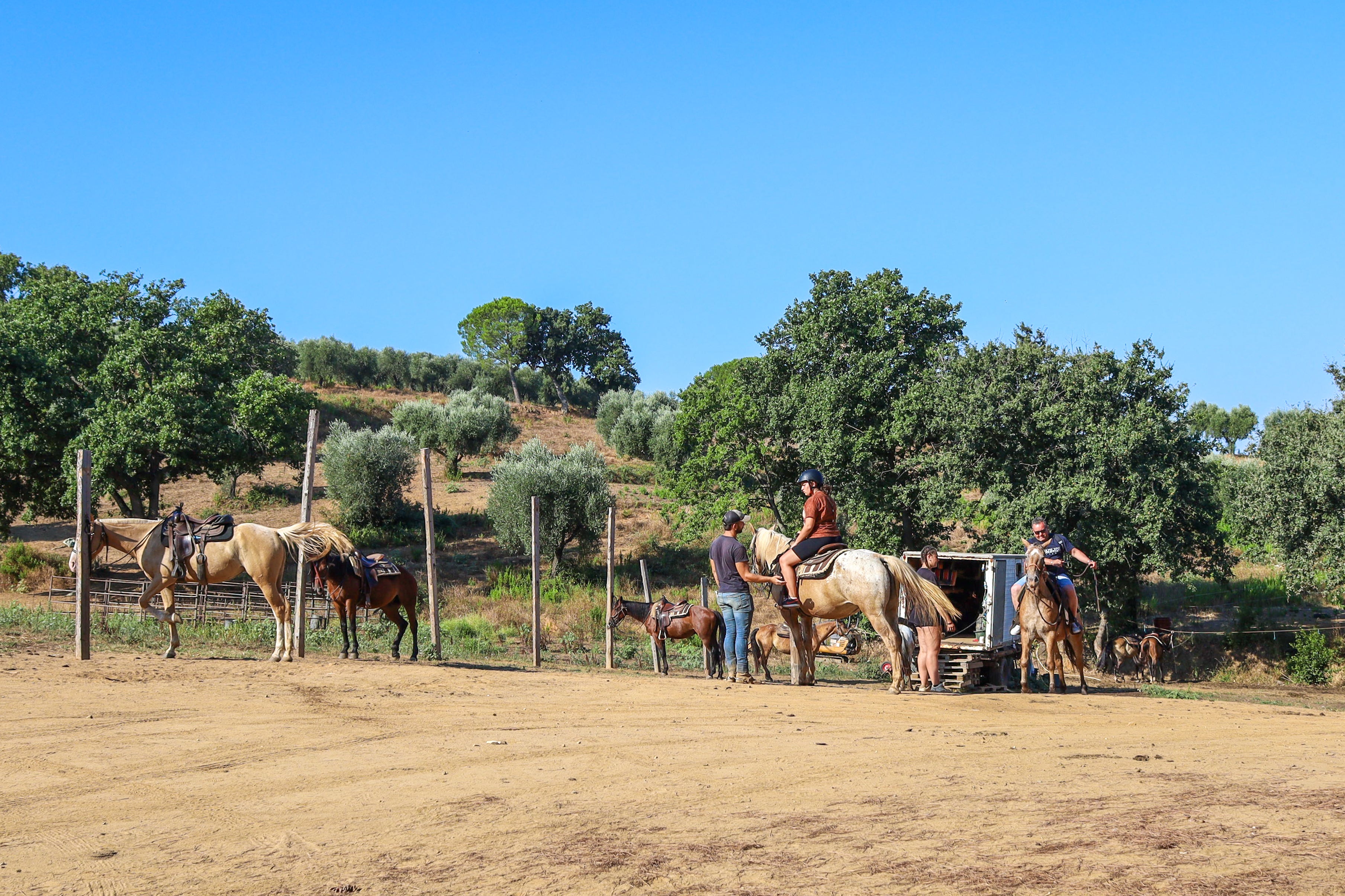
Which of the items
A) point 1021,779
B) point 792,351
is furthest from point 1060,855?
point 792,351

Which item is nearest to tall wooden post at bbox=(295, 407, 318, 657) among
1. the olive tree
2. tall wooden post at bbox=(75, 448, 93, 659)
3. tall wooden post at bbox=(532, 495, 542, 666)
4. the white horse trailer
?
tall wooden post at bbox=(75, 448, 93, 659)

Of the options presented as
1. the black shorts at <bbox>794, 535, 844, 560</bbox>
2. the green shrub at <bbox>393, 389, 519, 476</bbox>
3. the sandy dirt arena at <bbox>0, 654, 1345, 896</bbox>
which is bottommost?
the sandy dirt arena at <bbox>0, 654, 1345, 896</bbox>

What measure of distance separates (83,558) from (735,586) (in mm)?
8977

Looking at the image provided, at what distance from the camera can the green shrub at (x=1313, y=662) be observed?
76.8ft

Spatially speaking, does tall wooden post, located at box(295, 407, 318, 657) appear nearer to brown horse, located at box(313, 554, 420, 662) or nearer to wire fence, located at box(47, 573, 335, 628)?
brown horse, located at box(313, 554, 420, 662)

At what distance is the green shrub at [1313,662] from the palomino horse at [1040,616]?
1121 cm

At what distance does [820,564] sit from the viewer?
44.5 ft

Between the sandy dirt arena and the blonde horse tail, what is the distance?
2.26m

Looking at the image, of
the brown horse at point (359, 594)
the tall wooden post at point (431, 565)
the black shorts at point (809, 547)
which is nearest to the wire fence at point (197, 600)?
the brown horse at point (359, 594)

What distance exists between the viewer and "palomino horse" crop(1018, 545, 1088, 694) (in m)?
15.3

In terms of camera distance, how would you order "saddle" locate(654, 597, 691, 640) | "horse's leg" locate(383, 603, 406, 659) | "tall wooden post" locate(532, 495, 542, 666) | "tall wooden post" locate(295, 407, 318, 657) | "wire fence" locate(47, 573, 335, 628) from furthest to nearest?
"wire fence" locate(47, 573, 335, 628)
"tall wooden post" locate(532, 495, 542, 666)
"horse's leg" locate(383, 603, 406, 659)
"saddle" locate(654, 597, 691, 640)
"tall wooden post" locate(295, 407, 318, 657)

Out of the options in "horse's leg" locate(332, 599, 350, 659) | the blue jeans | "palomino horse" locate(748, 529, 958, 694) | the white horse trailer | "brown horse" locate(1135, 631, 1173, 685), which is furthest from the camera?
"brown horse" locate(1135, 631, 1173, 685)

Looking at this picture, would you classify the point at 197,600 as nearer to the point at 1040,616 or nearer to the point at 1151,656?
the point at 1040,616

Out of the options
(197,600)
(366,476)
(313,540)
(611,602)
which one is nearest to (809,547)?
(611,602)
